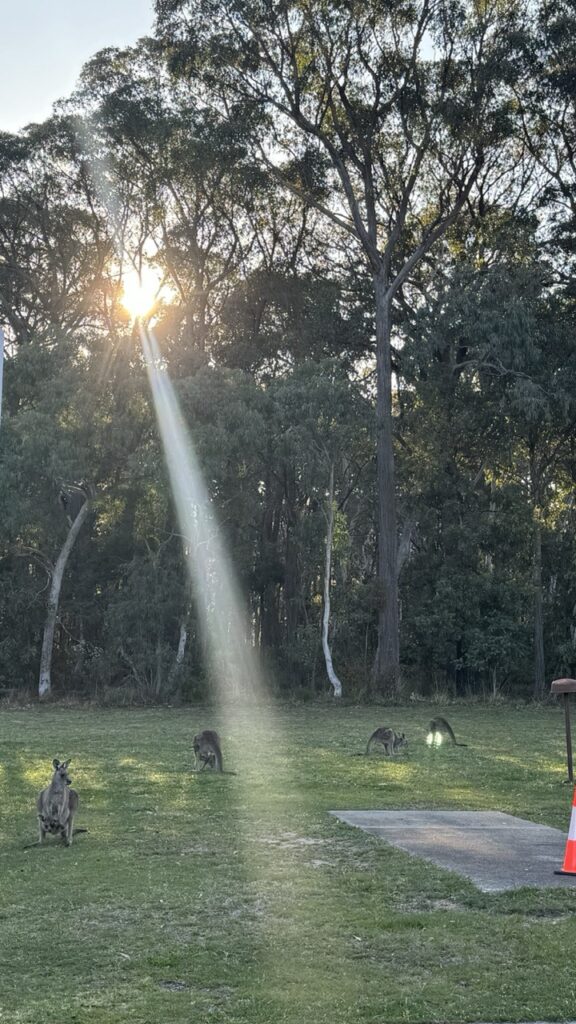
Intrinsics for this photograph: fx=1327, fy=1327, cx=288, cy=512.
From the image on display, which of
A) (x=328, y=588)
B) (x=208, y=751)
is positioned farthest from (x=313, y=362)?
(x=208, y=751)

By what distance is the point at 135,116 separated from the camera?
146 ft

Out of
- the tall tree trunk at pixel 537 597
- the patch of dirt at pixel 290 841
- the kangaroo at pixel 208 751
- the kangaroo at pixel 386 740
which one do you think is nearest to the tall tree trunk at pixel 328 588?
the tall tree trunk at pixel 537 597

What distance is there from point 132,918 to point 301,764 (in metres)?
11.2

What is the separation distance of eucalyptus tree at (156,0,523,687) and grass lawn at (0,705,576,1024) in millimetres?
26860

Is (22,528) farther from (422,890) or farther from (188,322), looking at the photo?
(422,890)

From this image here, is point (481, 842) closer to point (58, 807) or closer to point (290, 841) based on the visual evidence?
point (290, 841)

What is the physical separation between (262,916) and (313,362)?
3500 cm

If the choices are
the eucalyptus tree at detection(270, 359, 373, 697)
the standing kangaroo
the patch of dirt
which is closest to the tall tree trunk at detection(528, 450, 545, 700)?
the eucalyptus tree at detection(270, 359, 373, 697)

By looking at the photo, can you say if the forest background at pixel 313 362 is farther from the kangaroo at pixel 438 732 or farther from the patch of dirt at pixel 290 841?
the patch of dirt at pixel 290 841

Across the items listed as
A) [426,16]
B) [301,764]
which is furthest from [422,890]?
[426,16]

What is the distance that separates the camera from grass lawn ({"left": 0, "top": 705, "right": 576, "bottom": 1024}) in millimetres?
6449

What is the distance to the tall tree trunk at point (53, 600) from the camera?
40062 millimetres

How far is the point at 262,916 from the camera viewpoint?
8.28m

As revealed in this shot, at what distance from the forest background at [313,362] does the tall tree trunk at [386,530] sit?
0.29 feet
